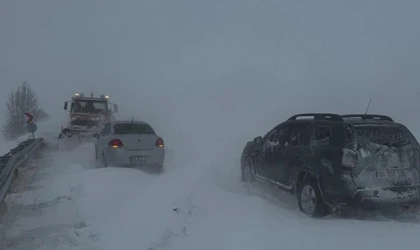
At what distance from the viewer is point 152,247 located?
4891mm

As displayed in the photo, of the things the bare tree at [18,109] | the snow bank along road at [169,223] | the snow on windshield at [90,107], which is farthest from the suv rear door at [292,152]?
the bare tree at [18,109]

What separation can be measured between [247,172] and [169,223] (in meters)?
4.37

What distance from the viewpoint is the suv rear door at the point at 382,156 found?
6.17m

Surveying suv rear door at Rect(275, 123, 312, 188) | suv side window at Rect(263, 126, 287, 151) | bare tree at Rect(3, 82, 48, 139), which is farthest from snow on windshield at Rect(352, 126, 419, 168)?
bare tree at Rect(3, 82, 48, 139)

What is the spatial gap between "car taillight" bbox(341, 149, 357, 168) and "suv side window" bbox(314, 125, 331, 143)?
0.54 meters

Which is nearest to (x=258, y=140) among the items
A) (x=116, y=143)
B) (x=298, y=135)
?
(x=298, y=135)

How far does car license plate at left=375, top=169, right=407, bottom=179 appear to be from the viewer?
6.18 metres

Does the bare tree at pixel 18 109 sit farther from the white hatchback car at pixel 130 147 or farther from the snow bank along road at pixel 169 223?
the snow bank along road at pixel 169 223

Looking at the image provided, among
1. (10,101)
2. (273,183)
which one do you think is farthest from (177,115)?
(273,183)

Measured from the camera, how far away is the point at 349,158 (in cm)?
621

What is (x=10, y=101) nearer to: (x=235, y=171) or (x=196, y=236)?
(x=235, y=171)

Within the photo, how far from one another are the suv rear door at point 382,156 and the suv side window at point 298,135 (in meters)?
1.08

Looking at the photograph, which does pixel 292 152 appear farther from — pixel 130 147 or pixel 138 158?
pixel 130 147

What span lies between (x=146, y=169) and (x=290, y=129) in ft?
16.7
